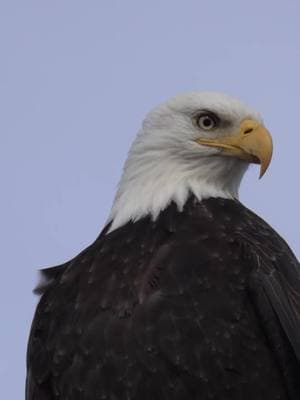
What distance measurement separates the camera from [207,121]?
830 centimetres

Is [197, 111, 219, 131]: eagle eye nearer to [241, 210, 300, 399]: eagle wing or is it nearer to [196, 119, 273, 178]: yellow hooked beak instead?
[196, 119, 273, 178]: yellow hooked beak

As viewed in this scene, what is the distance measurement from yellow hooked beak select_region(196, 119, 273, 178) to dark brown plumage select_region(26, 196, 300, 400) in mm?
484

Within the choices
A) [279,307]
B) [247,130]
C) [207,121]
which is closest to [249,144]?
[247,130]

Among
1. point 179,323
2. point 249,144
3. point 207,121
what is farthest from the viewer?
point 207,121

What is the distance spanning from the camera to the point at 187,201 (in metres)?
8.16

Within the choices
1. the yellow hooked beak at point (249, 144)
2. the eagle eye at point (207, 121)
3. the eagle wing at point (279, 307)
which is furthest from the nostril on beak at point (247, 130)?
the eagle wing at point (279, 307)

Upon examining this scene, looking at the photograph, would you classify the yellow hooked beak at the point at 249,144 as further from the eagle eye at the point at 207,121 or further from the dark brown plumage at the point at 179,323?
the dark brown plumage at the point at 179,323

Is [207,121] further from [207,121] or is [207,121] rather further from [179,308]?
[179,308]

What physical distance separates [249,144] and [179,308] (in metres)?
1.28

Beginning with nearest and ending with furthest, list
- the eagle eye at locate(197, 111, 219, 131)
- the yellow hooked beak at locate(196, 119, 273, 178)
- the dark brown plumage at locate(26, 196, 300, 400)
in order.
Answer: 1. the dark brown plumage at locate(26, 196, 300, 400)
2. the yellow hooked beak at locate(196, 119, 273, 178)
3. the eagle eye at locate(197, 111, 219, 131)

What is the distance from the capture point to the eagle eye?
826 centimetres

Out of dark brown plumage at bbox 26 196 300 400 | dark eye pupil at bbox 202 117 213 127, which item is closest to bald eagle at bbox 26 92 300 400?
dark brown plumage at bbox 26 196 300 400

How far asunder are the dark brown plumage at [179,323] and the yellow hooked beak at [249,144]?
1.59ft

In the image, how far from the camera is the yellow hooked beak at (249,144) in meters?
8.00
